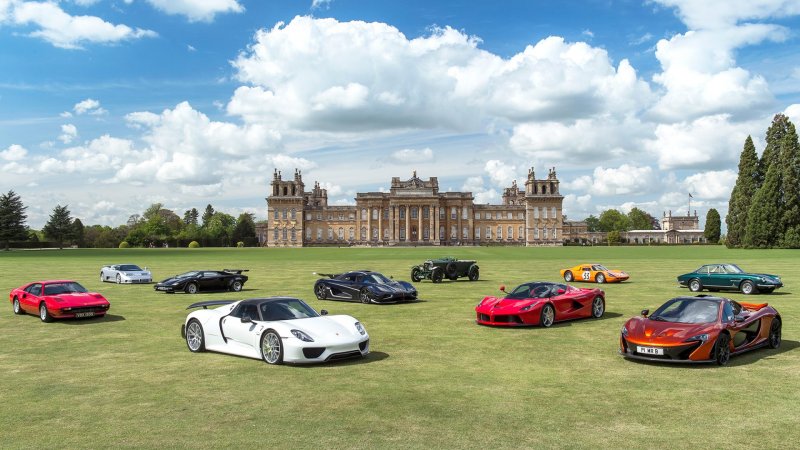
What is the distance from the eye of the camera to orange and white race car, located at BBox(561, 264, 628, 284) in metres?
33.4

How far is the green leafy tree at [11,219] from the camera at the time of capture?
111312 millimetres

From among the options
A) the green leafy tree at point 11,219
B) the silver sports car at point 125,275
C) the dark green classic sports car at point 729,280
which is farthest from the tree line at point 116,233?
the dark green classic sports car at point 729,280

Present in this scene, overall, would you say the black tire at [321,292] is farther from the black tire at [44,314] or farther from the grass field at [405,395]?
the black tire at [44,314]

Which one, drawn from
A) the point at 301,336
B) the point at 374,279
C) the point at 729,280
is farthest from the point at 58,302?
the point at 729,280

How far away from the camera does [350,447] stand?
779 cm

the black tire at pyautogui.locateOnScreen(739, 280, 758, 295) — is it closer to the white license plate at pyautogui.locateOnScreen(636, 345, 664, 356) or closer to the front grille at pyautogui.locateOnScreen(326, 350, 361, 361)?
the white license plate at pyautogui.locateOnScreen(636, 345, 664, 356)

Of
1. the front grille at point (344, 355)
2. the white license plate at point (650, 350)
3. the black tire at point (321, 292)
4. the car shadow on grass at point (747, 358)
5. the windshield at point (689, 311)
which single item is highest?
the windshield at point (689, 311)

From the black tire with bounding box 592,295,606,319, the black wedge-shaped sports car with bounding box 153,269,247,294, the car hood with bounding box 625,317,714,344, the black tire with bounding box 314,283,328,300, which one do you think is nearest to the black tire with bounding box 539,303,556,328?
the black tire with bounding box 592,295,606,319

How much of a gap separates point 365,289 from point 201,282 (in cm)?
946

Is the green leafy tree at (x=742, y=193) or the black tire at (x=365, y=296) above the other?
the green leafy tree at (x=742, y=193)

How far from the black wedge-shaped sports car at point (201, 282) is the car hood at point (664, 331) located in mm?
21320

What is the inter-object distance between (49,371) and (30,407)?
9.68 ft

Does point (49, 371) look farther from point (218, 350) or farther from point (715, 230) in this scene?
point (715, 230)

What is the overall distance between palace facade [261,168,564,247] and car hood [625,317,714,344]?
153925 mm
